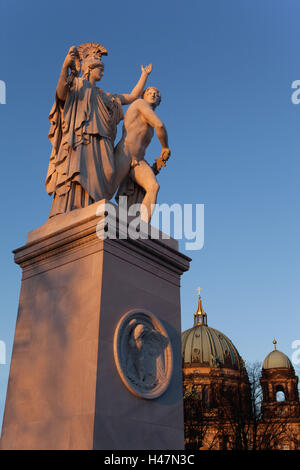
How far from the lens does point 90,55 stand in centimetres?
849

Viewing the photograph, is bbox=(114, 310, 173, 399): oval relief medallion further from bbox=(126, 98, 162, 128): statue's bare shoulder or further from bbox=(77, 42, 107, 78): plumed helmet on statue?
bbox=(77, 42, 107, 78): plumed helmet on statue

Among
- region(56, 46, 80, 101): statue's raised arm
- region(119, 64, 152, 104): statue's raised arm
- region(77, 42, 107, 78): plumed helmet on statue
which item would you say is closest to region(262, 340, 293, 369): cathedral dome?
region(119, 64, 152, 104): statue's raised arm

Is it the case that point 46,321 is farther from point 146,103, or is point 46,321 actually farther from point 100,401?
point 146,103

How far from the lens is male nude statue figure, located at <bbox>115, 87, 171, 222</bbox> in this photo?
26.2 feet

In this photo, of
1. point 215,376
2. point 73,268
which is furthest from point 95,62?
point 215,376

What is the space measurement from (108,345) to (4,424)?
186cm

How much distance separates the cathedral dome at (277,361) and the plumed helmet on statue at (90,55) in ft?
270

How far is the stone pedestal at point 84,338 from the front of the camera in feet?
18.3

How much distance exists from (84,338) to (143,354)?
0.82 metres

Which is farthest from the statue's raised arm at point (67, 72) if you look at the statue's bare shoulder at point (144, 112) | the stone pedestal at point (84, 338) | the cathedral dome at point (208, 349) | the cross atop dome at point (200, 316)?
the cross atop dome at point (200, 316)

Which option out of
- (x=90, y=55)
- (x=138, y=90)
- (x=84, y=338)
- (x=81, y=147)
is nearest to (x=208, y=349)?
(x=138, y=90)

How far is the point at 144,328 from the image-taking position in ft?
20.7

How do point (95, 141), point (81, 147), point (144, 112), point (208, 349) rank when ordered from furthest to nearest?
point (208, 349) < point (144, 112) < point (95, 141) < point (81, 147)

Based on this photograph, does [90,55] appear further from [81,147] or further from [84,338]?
[84,338]
